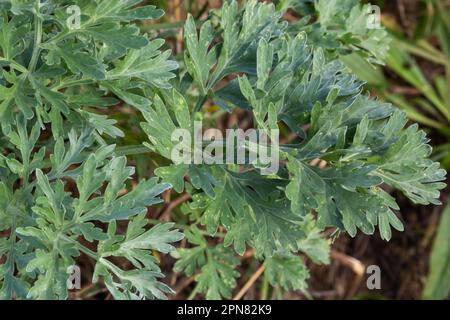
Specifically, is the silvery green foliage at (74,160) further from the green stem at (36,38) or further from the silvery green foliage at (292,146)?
the silvery green foliage at (292,146)

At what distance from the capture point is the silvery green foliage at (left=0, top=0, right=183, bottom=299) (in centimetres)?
153

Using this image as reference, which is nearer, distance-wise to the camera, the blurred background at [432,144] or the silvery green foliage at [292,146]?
the silvery green foliage at [292,146]

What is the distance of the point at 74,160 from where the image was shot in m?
1.71

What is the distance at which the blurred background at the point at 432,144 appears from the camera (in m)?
2.96

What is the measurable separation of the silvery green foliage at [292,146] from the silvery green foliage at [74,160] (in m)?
0.11

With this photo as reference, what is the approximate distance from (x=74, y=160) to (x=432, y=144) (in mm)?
2189

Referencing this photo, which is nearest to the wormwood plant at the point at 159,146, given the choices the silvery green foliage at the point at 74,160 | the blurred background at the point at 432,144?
the silvery green foliage at the point at 74,160

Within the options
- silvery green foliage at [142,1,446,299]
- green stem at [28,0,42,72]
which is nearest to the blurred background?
silvery green foliage at [142,1,446,299]

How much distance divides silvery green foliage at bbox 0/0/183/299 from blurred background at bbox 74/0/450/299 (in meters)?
1.03

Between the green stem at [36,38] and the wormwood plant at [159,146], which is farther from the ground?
the green stem at [36,38]

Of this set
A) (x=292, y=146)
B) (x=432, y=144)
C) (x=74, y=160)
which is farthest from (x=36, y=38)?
(x=432, y=144)

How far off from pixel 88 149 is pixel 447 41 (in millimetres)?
2248

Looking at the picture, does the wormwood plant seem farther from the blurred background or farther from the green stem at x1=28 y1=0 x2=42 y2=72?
the blurred background
